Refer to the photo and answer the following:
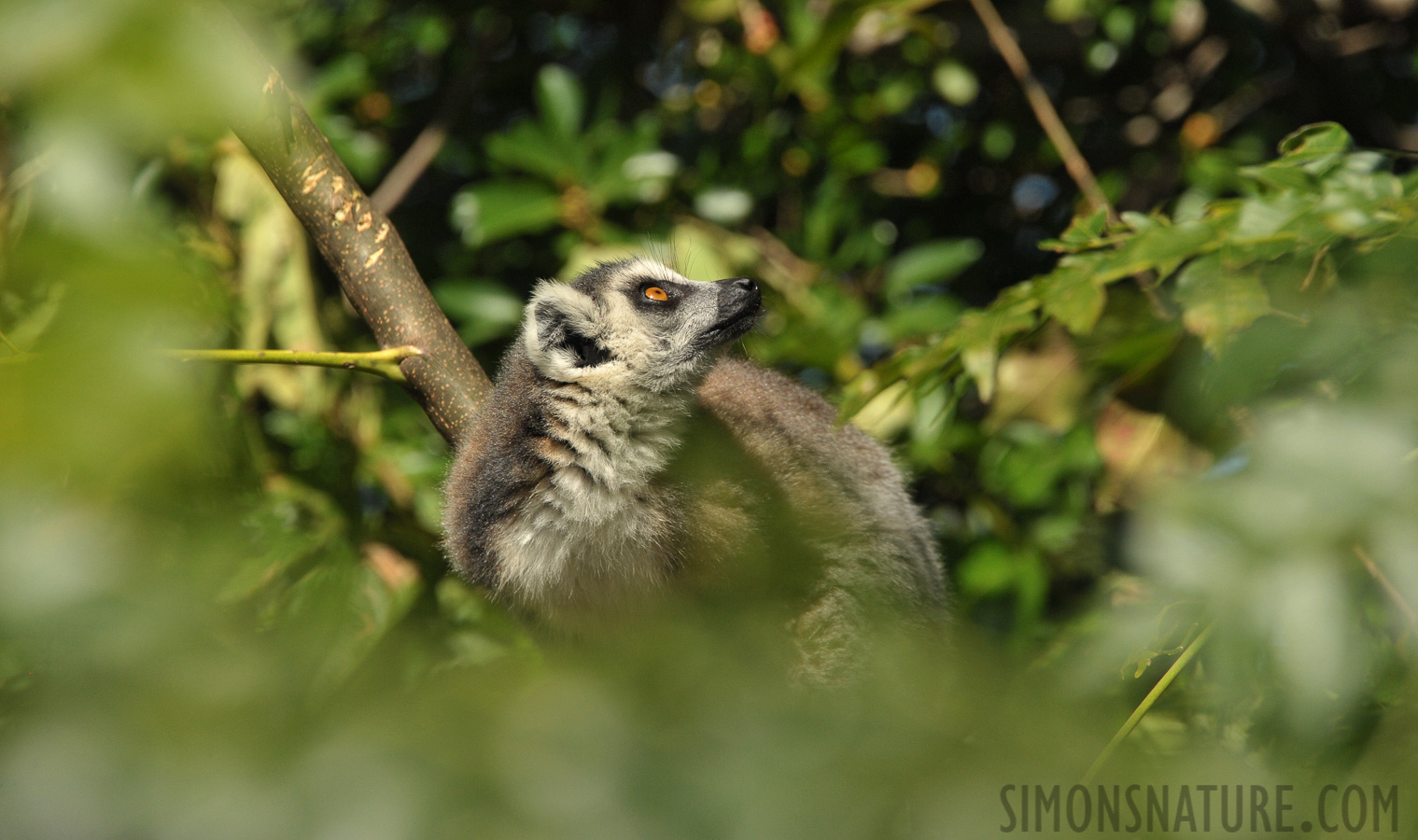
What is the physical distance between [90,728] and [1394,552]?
1.08m

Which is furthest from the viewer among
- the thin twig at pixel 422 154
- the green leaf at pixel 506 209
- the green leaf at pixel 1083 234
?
the thin twig at pixel 422 154

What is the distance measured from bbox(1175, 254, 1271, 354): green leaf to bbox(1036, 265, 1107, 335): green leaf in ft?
0.48

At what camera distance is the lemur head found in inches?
84.7

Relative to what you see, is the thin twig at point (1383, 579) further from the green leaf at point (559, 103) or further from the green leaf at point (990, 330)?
the green leaf at point (559, 103)

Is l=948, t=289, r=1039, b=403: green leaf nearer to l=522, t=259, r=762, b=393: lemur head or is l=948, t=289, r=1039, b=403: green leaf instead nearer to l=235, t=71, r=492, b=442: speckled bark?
l=522, t=259, r=762, b=393: lemur head

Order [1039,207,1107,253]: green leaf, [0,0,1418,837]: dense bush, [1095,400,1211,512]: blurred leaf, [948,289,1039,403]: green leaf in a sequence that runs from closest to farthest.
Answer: [0,0,1418,837]: dense bush → [948,289,1039,403]: green leaf → [1039,207,1107,253]: green leaf → [1095,400,1211,512]: blurred leaf

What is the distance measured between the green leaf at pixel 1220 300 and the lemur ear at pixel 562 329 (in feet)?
3.99

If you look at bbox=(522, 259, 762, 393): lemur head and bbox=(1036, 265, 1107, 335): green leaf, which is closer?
bbox=(1036, 265, 1107, 335): green leaf

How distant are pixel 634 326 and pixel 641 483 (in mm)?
428

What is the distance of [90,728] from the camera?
657mm

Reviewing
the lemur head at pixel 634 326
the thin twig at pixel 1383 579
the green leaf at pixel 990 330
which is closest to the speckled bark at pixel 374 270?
the lemur head at pixel 634 326

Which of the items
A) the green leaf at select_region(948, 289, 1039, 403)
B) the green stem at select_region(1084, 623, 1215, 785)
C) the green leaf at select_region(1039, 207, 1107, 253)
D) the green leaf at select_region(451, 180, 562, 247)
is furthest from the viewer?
the green leaf at select_region(451, 180, 562, 247)

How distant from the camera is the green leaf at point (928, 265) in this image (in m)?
3.13

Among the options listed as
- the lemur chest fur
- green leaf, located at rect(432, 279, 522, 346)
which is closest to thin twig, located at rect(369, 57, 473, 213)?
green leaf, located at rect(432, 279, 522, 346)
